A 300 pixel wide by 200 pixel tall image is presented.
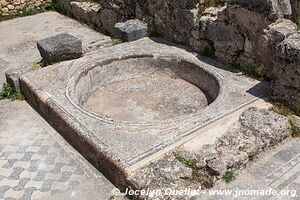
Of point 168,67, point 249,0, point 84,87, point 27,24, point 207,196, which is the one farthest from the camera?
point 27,24

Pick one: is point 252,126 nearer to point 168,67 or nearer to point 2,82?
point 168,67

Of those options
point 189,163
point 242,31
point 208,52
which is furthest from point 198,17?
point 189,163

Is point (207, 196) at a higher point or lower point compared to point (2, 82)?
higher

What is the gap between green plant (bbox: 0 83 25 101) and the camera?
722 cm

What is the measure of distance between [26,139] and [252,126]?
3.26 m

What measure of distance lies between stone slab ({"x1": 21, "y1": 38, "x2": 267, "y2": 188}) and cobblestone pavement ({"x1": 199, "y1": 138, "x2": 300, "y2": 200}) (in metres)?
0.83

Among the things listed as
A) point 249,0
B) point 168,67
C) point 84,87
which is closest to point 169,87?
point 168,67

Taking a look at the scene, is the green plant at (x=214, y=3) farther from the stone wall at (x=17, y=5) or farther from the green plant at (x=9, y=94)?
the stone wall at (x=17, y=5)

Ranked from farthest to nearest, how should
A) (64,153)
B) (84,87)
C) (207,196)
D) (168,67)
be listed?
(168,67)
(84,87)
(64,153)
(207,196)

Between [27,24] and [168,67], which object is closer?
[168,67]

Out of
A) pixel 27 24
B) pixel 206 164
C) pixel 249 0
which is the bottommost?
pixel 27 24

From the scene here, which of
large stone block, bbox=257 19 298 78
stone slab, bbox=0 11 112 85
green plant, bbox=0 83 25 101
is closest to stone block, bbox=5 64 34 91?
green plant, bbox=0 83 25 101

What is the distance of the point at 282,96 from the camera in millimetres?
5996

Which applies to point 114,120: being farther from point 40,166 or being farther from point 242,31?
point 242,31
